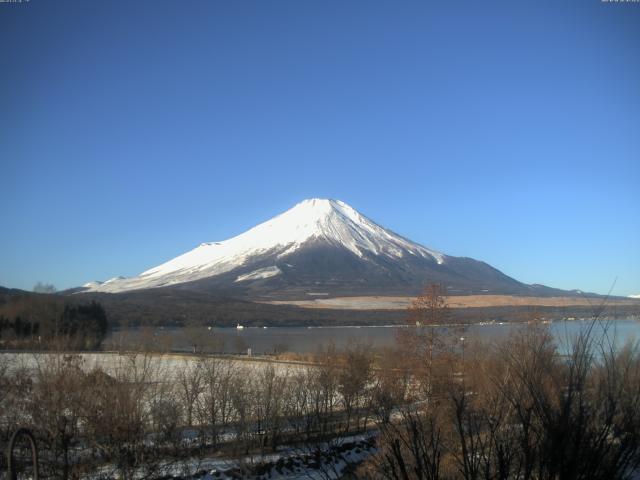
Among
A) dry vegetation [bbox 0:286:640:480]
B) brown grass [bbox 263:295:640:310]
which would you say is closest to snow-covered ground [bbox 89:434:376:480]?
dry vegetation [bbox 0:286:640:480]

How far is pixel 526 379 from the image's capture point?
11.9 feet

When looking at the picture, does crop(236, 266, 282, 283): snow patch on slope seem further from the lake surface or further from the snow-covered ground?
the snow-covered ground

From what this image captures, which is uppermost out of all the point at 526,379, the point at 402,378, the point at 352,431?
the point at 526,379

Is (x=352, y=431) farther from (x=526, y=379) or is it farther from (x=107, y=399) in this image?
(x=526, y=379)

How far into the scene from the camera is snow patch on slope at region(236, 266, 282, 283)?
159m

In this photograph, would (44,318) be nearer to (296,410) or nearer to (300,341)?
(300,341)

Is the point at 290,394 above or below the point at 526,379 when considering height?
below

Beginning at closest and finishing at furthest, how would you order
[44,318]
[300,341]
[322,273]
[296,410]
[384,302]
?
[296,410] → [44,318] → [300,341] → [384,302] → [322,273]

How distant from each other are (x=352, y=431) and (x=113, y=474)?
29.0ft

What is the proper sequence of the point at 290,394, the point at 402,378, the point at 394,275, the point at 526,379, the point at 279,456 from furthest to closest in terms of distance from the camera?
the point at 394,275
the point at 402,378
the point at 290,394
the point at 279,456
the point at 526,379

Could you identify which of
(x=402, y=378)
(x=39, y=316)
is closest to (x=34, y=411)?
(x=402, y=378)

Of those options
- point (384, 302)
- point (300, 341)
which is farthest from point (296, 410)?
point (384, 302)

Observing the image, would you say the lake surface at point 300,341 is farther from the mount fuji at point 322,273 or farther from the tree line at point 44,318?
the mount fuji at point 322,273

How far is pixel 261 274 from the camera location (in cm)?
16162
